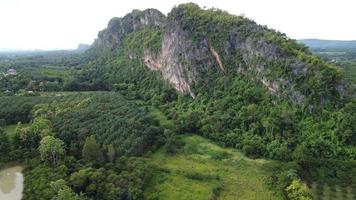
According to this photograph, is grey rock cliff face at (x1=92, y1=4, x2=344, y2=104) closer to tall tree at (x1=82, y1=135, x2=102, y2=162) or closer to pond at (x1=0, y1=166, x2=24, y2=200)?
tall tree at (x1=82, y1=135, x2=102, y2=162)

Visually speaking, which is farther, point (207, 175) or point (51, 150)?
point (51, 150)

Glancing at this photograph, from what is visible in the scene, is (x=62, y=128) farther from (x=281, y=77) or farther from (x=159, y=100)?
(x=281, y=77)

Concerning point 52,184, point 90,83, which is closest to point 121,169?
point 52,184

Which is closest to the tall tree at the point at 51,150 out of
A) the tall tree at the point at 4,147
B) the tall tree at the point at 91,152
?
the tall tree at the point at 91,152

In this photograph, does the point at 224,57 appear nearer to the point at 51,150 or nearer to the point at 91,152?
the point at 91,152

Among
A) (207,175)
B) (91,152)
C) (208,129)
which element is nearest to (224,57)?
(208,129)

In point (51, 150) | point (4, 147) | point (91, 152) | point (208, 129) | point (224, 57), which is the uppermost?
point (224, 57)

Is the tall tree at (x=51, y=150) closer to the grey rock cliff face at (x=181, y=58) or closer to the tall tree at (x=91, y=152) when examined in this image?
the tall tree at (x=91, y=152)
